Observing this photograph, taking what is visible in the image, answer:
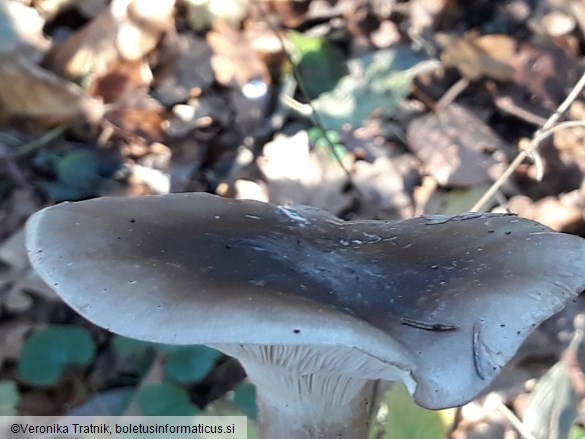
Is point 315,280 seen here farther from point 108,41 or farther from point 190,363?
point 108,41

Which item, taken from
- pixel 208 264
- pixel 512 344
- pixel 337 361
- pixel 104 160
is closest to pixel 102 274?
pixel 208 264

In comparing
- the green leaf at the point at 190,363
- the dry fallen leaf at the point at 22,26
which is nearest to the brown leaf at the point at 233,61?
the dry fallen leaf at the point at 22,26

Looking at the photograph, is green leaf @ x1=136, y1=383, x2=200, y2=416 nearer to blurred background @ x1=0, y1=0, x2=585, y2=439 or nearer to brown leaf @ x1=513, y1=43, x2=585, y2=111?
blurred background @ x1=0, y1=0, x2=585, y2=439

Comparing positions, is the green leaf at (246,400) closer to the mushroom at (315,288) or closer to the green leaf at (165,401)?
the green leaf at (165,401)

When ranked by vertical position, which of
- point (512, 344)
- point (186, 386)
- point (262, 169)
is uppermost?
point (512, 344)

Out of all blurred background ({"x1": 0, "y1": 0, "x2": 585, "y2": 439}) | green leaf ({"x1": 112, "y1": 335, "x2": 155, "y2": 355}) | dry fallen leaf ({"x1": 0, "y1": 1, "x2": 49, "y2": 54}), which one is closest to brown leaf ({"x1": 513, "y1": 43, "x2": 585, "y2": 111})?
blurred background ({"x1": 0, "y1": 0, "x2": 585, "y2": 439})

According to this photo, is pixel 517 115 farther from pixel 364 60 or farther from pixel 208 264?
pixel 208 264
